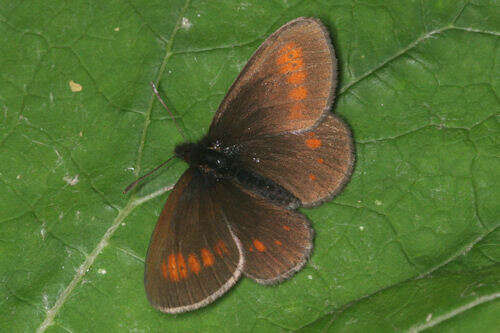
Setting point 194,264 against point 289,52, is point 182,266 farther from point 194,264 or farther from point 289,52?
point 289,52

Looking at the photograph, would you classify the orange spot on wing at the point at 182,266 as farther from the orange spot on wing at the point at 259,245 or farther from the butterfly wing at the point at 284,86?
the butterfly wing at the point at 284,86

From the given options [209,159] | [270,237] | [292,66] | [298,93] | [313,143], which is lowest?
[270,237]

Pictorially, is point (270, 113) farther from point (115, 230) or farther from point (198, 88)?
point (115, 230)

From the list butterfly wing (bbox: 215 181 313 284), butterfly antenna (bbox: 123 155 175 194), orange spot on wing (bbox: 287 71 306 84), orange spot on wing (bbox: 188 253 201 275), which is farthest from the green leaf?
orange spot on wing (bbox: 287 71 306 84)

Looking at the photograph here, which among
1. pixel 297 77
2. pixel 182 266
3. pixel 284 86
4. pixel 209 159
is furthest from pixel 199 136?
pixel 182 266

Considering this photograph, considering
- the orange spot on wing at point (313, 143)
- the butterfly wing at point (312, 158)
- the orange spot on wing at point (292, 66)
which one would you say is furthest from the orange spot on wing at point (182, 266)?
the orange spot on wing at point (292, 66)

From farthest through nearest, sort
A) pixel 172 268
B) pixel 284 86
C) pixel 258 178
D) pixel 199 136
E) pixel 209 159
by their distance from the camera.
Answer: pixel 199 136 < pixel 258 178 < pixel 209 159 < pixel 284 86 < pixel 172 268

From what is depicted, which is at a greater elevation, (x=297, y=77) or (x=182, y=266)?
(x=297, y=77)
